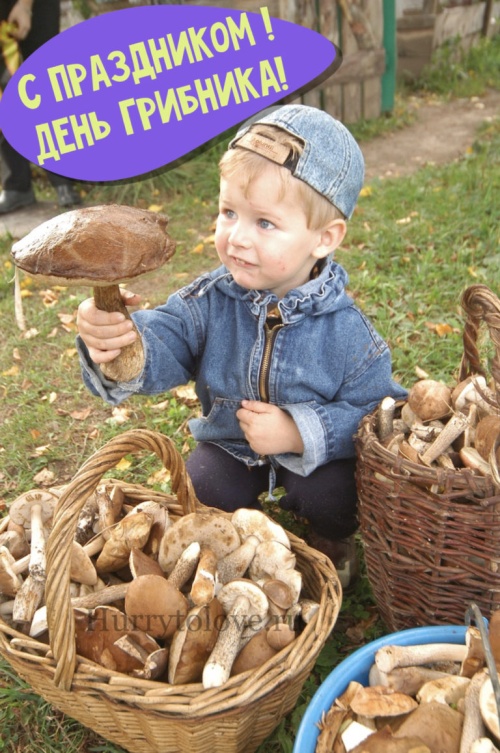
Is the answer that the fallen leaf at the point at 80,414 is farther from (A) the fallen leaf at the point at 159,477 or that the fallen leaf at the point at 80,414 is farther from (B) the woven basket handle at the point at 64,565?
(B) the woven basket handle at the point at 64,565

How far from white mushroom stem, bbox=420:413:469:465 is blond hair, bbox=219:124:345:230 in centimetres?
70

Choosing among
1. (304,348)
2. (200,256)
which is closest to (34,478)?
(304,348)

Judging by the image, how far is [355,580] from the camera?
8.16 feet

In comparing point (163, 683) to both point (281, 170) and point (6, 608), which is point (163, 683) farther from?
point (281, 170)

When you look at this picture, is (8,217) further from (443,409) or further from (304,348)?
(443,409)

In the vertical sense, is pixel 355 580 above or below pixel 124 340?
below

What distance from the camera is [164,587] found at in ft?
5.44

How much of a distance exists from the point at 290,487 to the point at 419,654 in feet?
2.70

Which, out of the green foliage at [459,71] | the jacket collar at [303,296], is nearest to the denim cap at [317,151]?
the jacket collar at [303,296]

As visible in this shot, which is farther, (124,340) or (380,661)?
(124,340)

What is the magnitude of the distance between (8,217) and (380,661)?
4939 millimetres

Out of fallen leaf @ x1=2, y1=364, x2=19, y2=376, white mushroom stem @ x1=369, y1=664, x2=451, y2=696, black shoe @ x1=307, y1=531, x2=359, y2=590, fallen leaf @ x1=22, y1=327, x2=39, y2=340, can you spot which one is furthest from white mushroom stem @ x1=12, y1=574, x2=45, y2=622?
fallen leaf @ x1=22, y1=327, x2=39, y2=340

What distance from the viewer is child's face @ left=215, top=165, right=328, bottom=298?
192 centimetres

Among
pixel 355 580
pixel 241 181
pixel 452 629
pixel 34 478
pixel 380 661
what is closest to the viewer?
pixel 380 661
